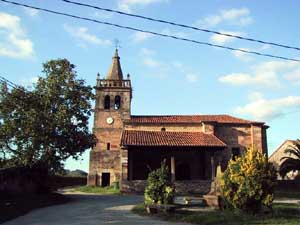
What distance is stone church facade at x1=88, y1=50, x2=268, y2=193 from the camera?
109 feet

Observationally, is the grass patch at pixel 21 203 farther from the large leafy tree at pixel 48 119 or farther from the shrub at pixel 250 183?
the shrub at pixel 250 183

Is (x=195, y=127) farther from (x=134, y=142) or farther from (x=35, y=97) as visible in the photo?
(x=35, y=97)

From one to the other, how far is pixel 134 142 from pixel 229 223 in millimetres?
20621

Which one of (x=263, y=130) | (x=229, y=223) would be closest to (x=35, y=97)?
(x=229, y=223)

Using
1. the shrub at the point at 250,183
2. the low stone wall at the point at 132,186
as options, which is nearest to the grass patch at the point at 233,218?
the shrub at the point at 250,183

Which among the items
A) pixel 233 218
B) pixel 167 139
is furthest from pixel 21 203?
pixel 167 139

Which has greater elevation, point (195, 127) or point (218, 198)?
point (195, 127)

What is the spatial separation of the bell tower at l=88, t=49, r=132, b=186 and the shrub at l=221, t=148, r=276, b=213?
89.6 feet

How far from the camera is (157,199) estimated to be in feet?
52.8

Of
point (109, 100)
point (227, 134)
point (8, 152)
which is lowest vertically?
point (8, 152)

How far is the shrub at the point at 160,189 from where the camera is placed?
628 inches

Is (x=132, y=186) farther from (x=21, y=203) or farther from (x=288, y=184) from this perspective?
(x=288, y=184)

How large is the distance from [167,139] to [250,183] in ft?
67.1

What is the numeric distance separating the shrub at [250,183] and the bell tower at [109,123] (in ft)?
89.6
